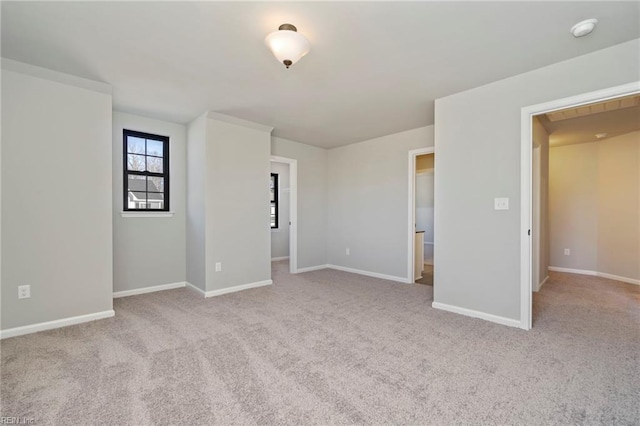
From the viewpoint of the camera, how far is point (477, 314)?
308 centimetres

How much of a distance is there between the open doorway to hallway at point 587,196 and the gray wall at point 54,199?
5.09 metres

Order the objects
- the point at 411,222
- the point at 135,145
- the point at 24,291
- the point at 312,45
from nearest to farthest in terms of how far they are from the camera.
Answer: the point at 312,45
the point at 24,291
the point at 135,145
the point at 411,222

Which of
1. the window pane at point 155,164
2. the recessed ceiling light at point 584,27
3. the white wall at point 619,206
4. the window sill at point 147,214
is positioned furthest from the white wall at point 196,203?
the white wall at point 619,206

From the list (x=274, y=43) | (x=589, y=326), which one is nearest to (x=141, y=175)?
(x=274, y=43)

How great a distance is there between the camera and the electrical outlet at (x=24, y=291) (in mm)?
2680

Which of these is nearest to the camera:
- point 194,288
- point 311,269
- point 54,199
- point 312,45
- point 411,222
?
point 312,45

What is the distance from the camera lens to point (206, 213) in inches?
153

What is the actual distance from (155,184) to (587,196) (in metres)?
7.10

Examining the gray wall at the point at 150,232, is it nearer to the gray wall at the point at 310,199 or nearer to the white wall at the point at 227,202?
the white wall at the point at 227,202

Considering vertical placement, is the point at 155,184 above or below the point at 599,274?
above

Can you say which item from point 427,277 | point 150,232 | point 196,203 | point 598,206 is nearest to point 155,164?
point 196,203

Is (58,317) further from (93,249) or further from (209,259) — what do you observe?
(209,259)

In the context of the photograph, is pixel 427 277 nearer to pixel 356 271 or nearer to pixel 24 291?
pixel 356 271

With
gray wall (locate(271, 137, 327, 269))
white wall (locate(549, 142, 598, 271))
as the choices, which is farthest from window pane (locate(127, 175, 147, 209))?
white wall (locate(549, 142, 598, 271))
